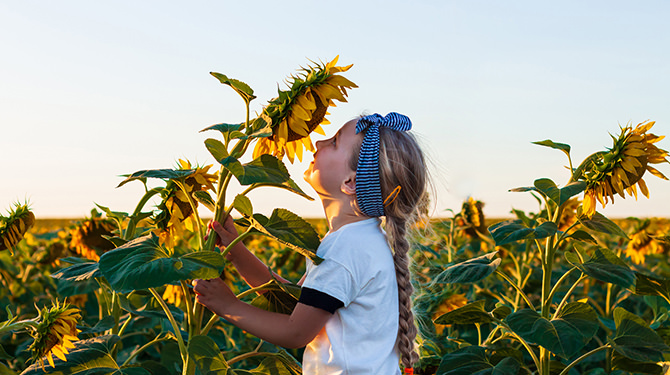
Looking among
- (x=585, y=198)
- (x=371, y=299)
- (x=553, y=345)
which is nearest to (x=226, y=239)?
(x=371, y=299)

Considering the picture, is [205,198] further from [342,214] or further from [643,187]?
[643,187]

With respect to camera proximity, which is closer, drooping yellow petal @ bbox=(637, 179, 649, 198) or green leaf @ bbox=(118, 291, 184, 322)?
green leaf @ bbox=(118, 291, 184, 322)

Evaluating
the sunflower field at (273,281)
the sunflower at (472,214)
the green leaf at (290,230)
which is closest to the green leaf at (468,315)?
the sunflower field at (273,281)

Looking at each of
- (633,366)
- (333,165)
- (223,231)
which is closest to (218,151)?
(223,231)

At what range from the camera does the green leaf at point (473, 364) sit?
90.7 inches

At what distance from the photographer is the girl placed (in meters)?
1.86

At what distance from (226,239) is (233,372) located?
0.36 meters

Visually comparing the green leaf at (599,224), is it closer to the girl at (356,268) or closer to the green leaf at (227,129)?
the girl at (356,268)

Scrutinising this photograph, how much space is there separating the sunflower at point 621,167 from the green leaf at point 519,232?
198 mm

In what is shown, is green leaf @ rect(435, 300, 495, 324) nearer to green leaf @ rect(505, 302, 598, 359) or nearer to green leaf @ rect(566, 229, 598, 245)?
green leaf @ rect(505, 302, 598, 359)

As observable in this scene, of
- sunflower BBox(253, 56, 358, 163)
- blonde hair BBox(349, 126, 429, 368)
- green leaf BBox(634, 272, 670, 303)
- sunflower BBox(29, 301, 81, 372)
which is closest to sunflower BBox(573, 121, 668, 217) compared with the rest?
green leaf BBox(634, 272, 670, 303)

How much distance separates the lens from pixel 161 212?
1.80 metres

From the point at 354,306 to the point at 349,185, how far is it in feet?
1.37

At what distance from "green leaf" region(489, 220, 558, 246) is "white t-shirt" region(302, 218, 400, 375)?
40 cm
